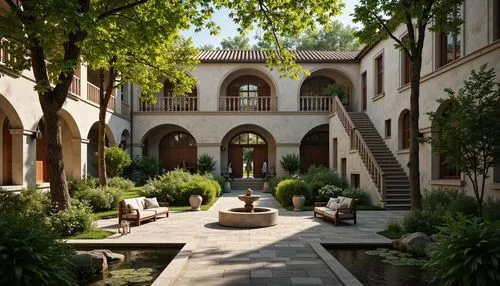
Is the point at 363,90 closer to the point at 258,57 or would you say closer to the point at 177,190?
the point at 258,57

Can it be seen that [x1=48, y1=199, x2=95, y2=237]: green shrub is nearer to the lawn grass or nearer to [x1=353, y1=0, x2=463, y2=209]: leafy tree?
the lawn grass

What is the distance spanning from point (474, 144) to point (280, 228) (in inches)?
213

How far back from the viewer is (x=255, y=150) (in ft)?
101

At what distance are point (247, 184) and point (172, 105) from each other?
7.33 m

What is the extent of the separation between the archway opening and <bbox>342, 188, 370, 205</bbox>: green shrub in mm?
15100

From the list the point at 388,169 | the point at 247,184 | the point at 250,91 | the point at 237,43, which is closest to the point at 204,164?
the point at 247,184

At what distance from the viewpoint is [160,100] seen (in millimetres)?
28578

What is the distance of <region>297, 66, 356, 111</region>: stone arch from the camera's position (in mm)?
27703

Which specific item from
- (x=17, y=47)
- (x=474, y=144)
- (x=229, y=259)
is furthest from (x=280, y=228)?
(x=17, y=47)

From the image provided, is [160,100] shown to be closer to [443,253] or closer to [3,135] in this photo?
[3,135]

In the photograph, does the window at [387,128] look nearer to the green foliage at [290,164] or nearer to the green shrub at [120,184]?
the green foliage at [290,164]

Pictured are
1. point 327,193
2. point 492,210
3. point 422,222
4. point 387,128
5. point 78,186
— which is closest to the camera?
point 422,222

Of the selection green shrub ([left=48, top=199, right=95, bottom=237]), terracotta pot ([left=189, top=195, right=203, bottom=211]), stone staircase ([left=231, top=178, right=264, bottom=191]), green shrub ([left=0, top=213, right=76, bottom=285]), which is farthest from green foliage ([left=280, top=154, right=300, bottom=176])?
green shrub ([left=0, top=213, right=76, bottom=285])

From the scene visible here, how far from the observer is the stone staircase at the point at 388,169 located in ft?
54.5
